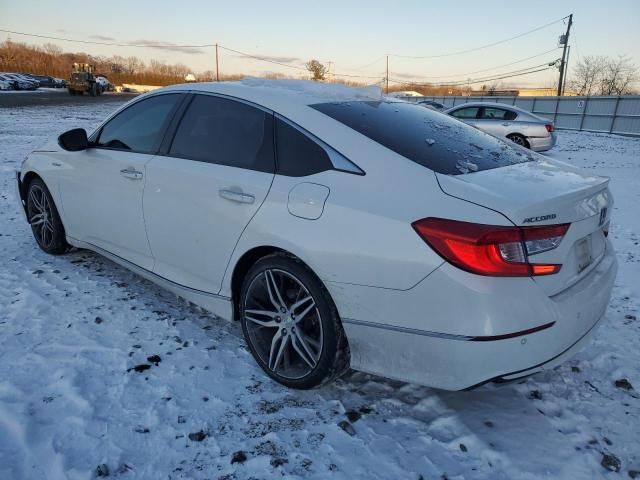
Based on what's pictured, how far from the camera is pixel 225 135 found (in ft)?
9.61

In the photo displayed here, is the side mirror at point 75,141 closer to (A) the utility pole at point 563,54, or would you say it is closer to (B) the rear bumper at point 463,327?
(B) the rear bumper at point 463,327

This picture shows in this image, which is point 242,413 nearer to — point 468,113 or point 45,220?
point 45,220

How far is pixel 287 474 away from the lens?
203cm

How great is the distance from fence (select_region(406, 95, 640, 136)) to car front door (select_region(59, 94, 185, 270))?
68.2ft

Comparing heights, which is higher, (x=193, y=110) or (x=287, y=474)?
(x=193, y=110)

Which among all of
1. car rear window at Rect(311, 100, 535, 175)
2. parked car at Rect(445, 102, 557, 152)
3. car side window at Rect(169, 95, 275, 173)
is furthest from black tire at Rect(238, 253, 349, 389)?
parked car at Rect(445, 102, 557, 152)

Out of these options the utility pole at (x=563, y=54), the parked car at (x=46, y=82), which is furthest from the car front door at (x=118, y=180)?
the parked car at (x=46, y=82)

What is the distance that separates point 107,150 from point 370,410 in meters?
2.75

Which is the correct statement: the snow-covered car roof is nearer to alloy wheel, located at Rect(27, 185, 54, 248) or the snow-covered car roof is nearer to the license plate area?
the license plate area

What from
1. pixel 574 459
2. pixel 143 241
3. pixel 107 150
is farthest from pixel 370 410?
pixel 107 150

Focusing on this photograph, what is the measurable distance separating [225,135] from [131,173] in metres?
0.87

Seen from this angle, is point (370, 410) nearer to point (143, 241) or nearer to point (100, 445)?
point (100, 445)

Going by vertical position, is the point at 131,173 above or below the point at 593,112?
below

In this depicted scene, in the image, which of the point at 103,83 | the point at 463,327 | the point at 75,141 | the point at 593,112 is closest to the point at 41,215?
the point at 75,141
